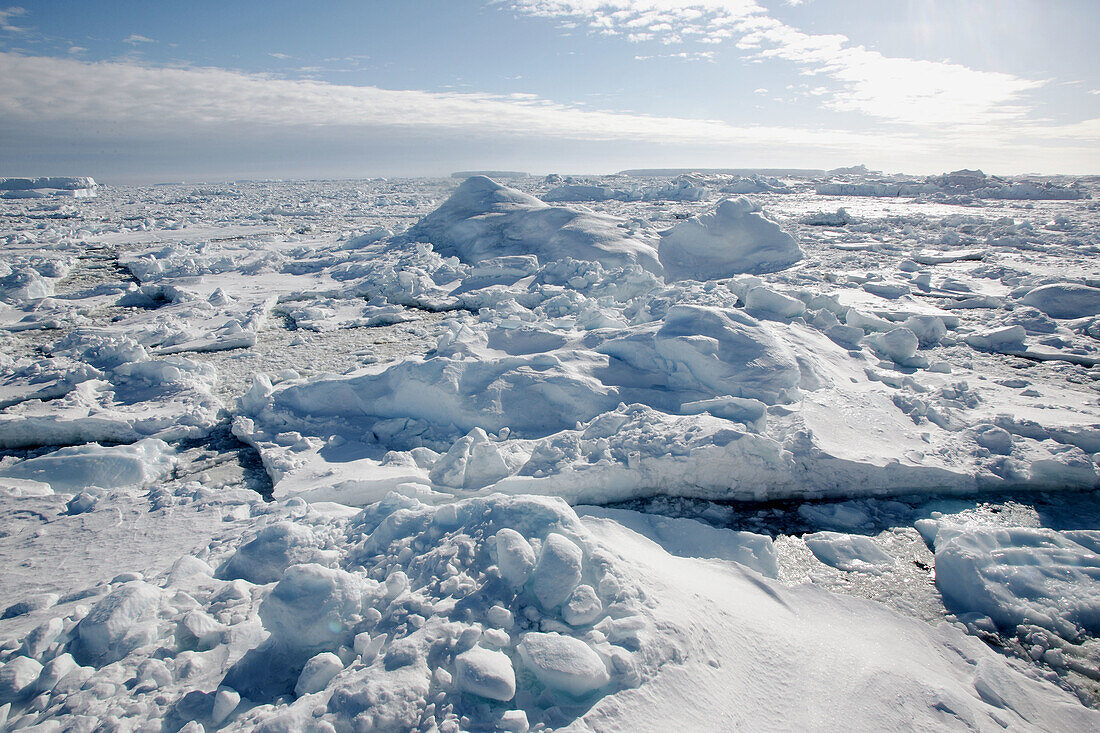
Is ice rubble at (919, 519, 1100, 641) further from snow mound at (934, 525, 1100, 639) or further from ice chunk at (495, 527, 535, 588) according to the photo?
ice chunk at (495, 527, 535, 588)

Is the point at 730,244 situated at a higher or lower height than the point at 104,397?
higher

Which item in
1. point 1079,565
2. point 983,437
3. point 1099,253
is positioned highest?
point 1099,253

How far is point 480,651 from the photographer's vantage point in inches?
60.1

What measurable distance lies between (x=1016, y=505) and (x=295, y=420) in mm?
4426

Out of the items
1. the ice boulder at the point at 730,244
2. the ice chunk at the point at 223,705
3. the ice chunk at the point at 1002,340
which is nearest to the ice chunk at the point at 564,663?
the ice chunk at the point at 223,705

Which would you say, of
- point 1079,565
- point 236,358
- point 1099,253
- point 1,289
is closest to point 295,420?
point 236,358

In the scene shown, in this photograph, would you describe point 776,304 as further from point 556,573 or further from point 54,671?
point 54,671

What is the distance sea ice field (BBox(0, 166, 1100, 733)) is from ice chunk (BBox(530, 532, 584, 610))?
0.01 meters

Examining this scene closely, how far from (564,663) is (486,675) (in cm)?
22

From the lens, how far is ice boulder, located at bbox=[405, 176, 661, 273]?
341 inches

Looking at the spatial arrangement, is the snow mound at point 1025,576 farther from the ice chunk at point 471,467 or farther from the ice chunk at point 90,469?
the ice chunk at point 90,469

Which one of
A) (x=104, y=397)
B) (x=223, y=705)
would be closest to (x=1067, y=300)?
(x=223, y=705)

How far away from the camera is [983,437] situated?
3244 millimetres

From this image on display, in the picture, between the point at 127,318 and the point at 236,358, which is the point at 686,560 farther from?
the point at 127,318
